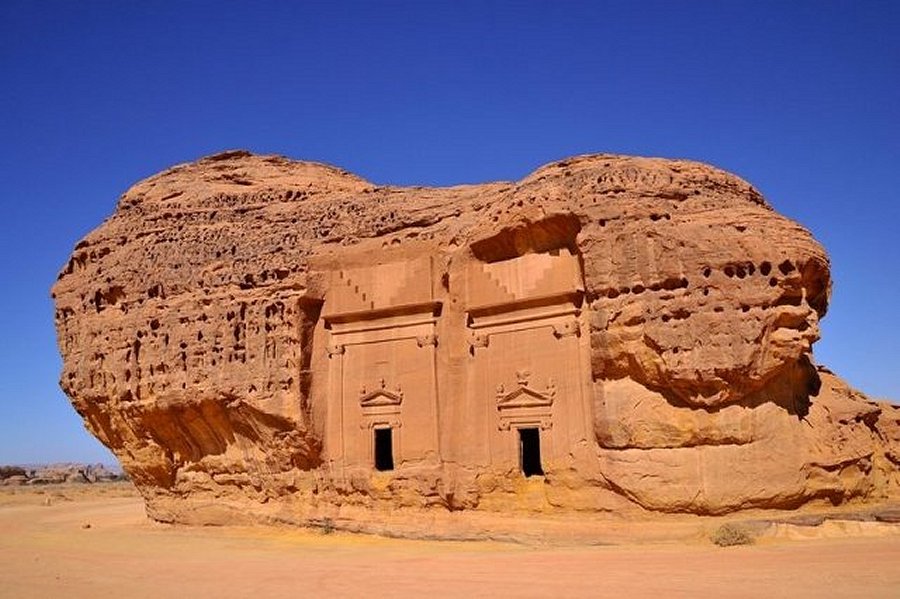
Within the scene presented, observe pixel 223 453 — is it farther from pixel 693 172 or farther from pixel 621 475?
pixel 693 172

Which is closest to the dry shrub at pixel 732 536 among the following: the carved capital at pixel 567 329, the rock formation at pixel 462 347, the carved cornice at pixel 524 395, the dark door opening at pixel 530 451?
the rock formation at pixel 462 347

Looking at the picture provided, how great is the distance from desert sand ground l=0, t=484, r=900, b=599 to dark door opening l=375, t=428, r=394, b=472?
223 centimetres

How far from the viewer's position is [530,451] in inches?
864

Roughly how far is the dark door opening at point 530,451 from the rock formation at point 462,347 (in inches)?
4.2

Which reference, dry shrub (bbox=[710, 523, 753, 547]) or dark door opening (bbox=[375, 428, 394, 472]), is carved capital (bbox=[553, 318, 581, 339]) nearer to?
dry shrub (bbox=[710, 523, 753, 547])

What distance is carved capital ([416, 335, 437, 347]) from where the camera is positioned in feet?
74.3

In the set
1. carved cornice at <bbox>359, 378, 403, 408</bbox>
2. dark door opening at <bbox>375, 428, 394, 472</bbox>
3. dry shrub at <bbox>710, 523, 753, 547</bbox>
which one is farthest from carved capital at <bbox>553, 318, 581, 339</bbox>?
dark door opening at <bbox>375, 428, 394, 472</bbox>

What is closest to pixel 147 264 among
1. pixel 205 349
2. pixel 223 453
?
pixel 205 349

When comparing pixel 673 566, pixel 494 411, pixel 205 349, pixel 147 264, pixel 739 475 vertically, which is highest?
pixel 147 264

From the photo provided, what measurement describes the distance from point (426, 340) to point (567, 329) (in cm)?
421

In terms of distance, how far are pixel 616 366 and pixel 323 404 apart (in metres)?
9.05

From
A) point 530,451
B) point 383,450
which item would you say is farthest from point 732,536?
point 383,450

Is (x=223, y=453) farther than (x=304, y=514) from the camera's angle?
Yes

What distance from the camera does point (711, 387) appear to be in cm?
1814
